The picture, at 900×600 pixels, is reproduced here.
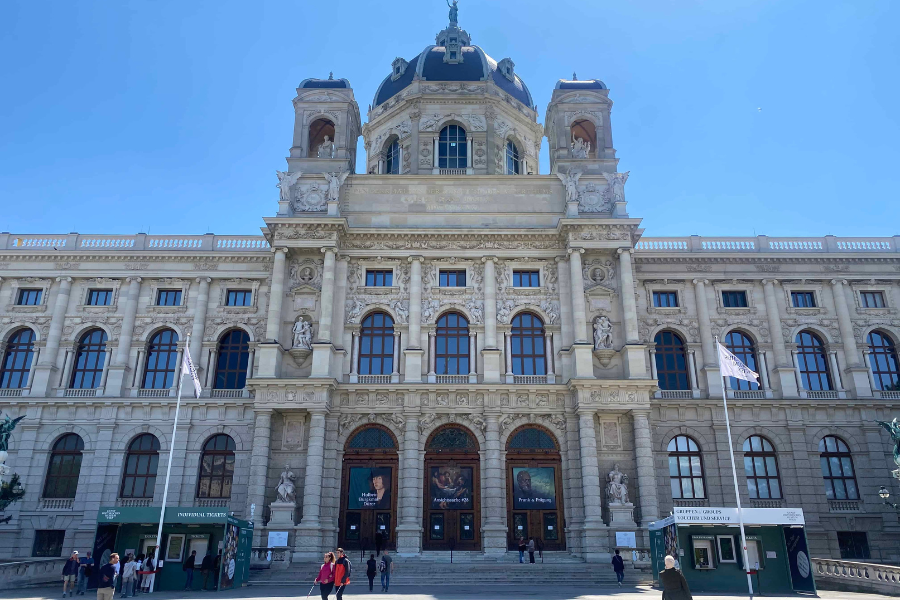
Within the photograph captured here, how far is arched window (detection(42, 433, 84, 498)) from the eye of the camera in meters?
38.5

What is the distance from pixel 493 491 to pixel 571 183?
712 inches

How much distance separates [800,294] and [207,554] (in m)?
35.5

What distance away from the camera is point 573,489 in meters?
35.6

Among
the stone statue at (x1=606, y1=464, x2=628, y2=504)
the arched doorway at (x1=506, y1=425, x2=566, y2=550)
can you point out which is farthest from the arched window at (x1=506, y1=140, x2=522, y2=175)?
the stone statue at (x1=606, y1=464, x2=628, y2=504)

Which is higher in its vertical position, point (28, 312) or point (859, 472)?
point (28, 312)

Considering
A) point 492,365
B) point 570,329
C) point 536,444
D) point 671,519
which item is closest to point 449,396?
point 492,365

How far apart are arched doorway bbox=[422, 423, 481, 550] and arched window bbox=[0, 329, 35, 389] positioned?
78.7ft

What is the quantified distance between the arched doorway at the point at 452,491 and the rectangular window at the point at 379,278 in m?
8.91

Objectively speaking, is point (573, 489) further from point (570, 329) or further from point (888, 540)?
point (888, 540)

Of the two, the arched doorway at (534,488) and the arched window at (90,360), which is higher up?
the arched window at (90,360)

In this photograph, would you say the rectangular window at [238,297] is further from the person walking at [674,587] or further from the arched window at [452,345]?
the person walking at [674,587]

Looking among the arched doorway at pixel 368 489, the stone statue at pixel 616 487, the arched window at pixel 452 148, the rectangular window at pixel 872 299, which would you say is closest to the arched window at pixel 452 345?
the arched doorway at pixel 368 489

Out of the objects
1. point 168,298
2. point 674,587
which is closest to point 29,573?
point 168,298

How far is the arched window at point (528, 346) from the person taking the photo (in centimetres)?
3888
